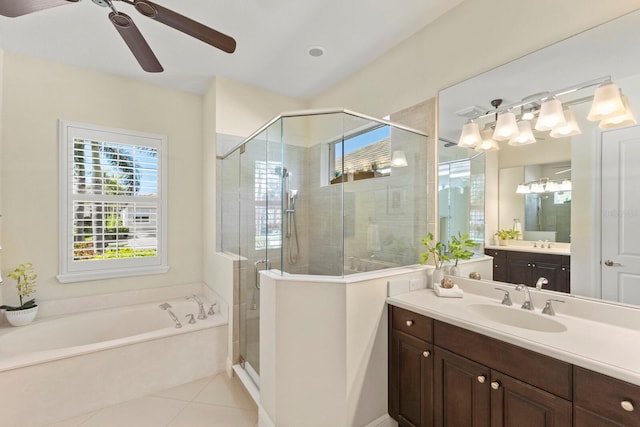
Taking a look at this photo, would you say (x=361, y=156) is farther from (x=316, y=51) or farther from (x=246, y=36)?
(x=246, y=36)

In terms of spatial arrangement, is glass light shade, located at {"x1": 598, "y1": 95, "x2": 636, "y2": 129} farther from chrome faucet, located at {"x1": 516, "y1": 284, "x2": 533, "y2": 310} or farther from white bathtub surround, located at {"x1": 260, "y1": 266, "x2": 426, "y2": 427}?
white bathtub surround, located at {"x1": 260, "y1": 266, "x2": 426, "y2": 427}

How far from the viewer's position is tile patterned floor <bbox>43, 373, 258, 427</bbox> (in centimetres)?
205

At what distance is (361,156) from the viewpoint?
2.26m

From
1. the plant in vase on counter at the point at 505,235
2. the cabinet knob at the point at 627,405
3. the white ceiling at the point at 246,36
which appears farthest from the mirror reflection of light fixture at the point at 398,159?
the cabinet knob at the point at 627,405

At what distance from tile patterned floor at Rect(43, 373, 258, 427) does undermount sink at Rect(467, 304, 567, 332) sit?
1757mm

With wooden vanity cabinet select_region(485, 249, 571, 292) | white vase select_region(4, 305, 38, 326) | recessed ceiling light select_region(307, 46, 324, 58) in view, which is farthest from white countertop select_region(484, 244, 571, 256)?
white vase select_region(4, 305, 38, 326)

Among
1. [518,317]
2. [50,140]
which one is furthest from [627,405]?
[50,140]

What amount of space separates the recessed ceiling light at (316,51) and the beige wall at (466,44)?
479 mm

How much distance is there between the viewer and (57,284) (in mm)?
2801

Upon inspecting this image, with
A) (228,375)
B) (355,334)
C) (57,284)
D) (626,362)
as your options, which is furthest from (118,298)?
(626,362)

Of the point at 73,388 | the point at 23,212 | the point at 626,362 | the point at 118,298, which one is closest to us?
the point at 626,362

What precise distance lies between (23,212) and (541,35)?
424cm

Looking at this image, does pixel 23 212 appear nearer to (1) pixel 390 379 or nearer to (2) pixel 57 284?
(2) pixel 57 284

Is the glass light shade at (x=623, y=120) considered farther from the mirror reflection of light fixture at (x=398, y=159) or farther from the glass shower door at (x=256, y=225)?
the glass shower door at (x=256, y=225)
